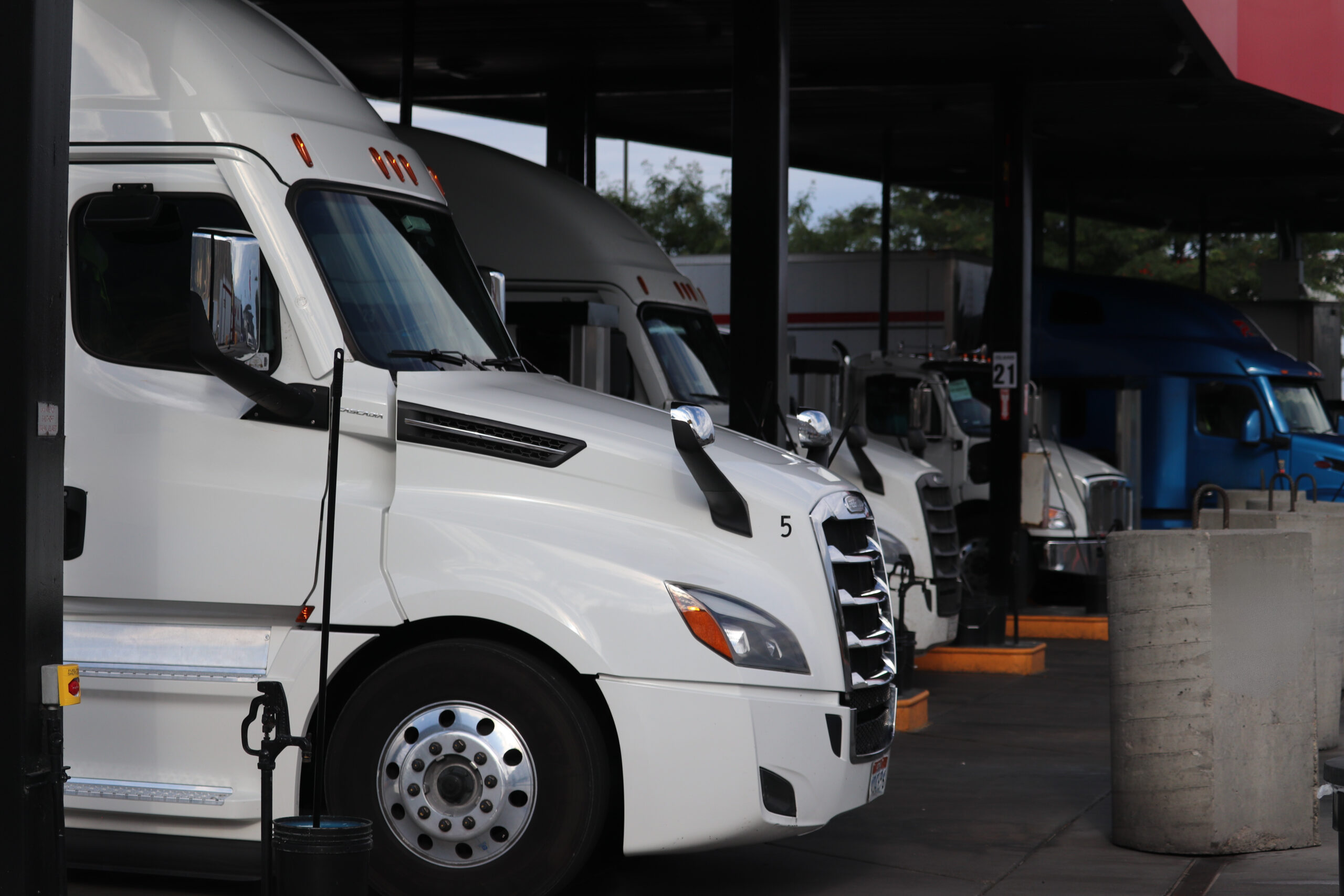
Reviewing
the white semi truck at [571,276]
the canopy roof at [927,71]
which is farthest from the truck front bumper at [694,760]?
the canopy roof at [927,71]

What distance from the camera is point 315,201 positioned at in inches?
267

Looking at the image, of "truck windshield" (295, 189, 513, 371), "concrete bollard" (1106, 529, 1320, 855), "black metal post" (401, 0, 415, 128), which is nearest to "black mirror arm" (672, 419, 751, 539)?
"truck windshield" (295, 189, 513, 371)

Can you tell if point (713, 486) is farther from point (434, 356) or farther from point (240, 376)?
point (240, 376)

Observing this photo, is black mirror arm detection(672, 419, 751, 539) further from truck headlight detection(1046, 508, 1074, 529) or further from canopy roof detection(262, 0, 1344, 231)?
truck headlight detection(1046, 508, 1074, 529)

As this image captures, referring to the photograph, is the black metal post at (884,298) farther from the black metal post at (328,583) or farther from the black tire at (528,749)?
the black metal post at (328,583)

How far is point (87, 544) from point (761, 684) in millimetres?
2691

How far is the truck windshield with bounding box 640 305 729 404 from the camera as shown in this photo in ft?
41.5

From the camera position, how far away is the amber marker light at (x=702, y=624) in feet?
20.3

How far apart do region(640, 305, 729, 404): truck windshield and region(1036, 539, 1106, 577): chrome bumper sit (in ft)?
19.4

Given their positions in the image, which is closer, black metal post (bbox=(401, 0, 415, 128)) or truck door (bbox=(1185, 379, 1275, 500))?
black metal post (bbox=(401, 0, 415, 128))

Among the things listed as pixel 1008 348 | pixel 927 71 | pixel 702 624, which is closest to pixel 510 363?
pixel 702 624

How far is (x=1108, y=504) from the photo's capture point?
18.0m

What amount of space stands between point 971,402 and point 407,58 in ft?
22.9

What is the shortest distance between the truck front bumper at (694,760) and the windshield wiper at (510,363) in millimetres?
1569
